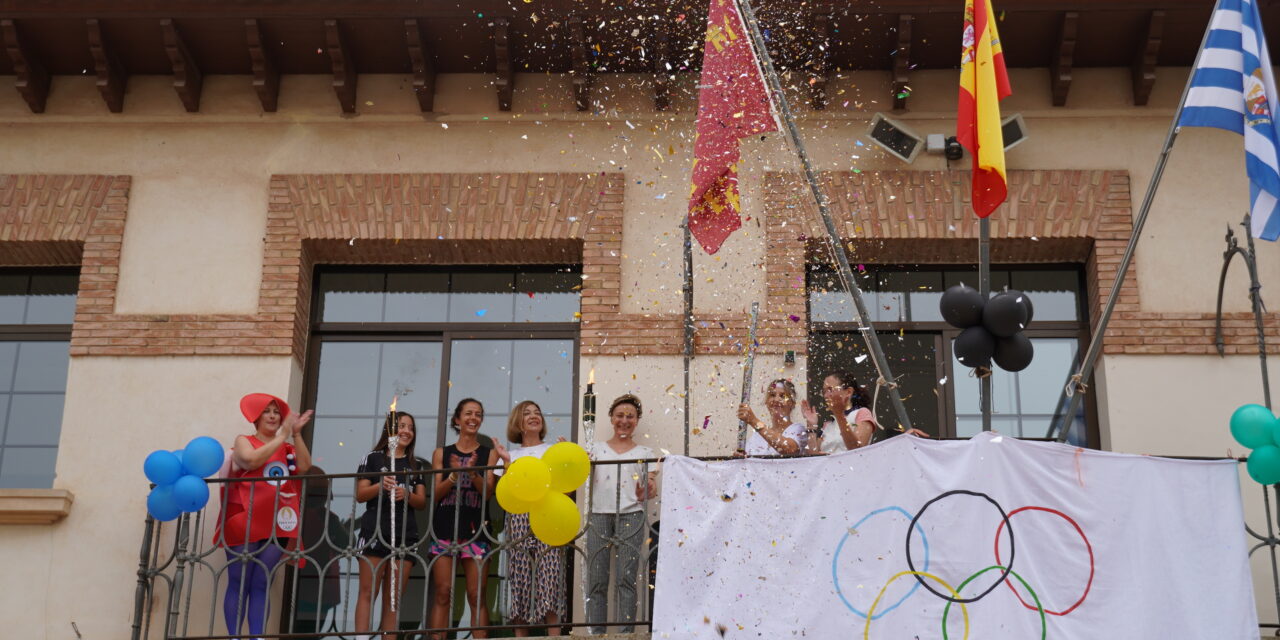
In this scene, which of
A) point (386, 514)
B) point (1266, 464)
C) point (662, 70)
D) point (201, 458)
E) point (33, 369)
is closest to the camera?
point (1266, 464)

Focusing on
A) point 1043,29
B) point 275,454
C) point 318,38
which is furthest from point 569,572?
point 1043,29

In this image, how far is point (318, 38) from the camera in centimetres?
1033

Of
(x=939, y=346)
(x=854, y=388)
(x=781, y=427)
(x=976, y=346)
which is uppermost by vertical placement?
(x=939, y=346)

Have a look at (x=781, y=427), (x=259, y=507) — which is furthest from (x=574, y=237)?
(x=259, y=507)

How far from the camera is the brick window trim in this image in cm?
989

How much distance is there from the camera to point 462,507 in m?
9.13

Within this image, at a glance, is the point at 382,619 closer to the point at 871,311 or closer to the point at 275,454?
the point at 275,454

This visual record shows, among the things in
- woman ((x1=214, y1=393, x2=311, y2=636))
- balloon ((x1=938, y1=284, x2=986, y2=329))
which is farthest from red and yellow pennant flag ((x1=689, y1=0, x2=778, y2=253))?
woman ((x1=214, y1=393, x2=311, y2=636))

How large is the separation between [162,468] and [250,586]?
89cm

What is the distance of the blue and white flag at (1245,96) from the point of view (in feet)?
27.8

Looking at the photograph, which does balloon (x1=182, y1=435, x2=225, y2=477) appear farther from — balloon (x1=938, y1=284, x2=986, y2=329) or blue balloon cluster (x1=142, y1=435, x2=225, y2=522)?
balloon (x1=938, y1=284, x2=986, y2=329)

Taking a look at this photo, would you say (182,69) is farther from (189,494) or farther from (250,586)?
(250,586)

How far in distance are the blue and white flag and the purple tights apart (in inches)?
227

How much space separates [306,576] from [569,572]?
1.71 metres
